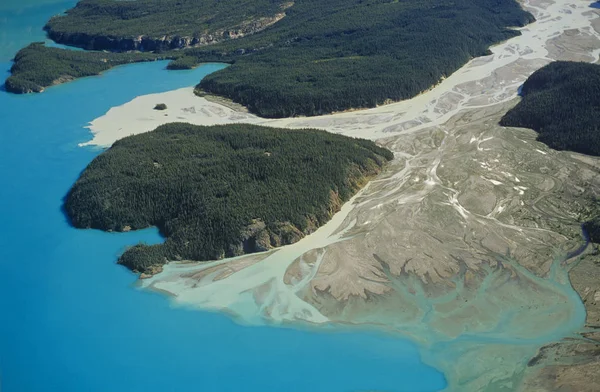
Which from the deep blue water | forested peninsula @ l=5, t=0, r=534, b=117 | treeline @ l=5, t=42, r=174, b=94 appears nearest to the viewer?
the deep blue water

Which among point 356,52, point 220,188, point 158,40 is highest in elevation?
point 158,40

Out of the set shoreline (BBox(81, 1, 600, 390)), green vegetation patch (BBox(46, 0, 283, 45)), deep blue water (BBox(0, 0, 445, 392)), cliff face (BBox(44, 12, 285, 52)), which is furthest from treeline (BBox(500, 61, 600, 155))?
green vegetation patch (BBox(46, 0, 283, 45))

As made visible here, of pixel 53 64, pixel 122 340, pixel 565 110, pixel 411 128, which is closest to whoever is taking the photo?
pixel 122 340

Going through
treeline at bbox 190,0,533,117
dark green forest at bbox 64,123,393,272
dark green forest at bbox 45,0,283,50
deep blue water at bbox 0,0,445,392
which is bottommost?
deep blue water at bbox 0,0,445,392

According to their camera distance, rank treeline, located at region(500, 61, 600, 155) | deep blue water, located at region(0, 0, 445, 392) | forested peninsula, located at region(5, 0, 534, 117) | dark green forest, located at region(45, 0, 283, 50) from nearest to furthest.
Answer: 1. deep blue water, located at region(0, 0, 445, 392)
2. treeline, located at region(500, 61, 600, 155)
3. forested peninsula, located at region(5, 0, 534, 117)
4. dark green forest, located at region(45, 0, 283, 50)

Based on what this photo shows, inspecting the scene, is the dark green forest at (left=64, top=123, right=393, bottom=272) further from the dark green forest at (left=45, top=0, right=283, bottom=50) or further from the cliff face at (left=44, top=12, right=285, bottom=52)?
the dark green forest at (left=45, top=0, right=283, bottom=50)

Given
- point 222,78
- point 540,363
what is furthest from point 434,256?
point 222,78

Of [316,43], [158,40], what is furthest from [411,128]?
[158,40]

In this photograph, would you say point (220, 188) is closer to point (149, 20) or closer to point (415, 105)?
point (415, 105)
